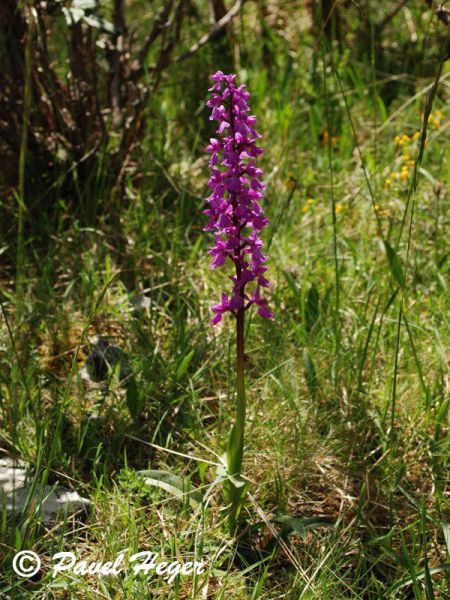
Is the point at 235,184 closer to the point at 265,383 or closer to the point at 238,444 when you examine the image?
the point at 238,444

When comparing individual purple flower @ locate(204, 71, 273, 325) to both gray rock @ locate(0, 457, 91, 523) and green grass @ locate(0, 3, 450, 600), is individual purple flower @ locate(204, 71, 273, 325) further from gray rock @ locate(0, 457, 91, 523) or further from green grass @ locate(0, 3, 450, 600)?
gray rock @ locate(0, 457, 91, 523)

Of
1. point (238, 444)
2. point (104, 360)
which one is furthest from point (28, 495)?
point (104, 360)

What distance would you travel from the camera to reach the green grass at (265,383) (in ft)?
6.27

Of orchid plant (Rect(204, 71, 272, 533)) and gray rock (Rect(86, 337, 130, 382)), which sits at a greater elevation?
orchid plant (Rect(204, 71, 272, 533))

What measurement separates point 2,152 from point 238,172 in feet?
5.83

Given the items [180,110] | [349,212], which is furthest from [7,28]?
[349,212]

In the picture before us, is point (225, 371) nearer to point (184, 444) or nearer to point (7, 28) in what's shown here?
point (184, 444)

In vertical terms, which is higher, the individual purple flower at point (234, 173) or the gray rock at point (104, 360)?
the individual purple flower at point (234, 173)

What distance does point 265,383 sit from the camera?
7.87ft

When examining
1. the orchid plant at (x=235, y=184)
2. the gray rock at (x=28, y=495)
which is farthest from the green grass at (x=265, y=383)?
the orchid plant at (x=235, y=184)

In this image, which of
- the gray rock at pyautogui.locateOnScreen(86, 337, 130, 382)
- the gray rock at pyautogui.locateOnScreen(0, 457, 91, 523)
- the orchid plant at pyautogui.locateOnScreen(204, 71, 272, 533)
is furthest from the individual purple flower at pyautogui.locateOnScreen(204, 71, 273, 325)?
the gray rock at pyautogui.locateOnScreen(86, 337, 130, 382)

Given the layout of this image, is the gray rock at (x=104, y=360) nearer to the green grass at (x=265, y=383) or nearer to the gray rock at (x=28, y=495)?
the green grass at (x=265, y=383)

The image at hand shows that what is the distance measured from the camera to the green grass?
1910 mm

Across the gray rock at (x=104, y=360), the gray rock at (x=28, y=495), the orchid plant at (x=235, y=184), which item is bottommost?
the gray rock at (x=28, y=495)
